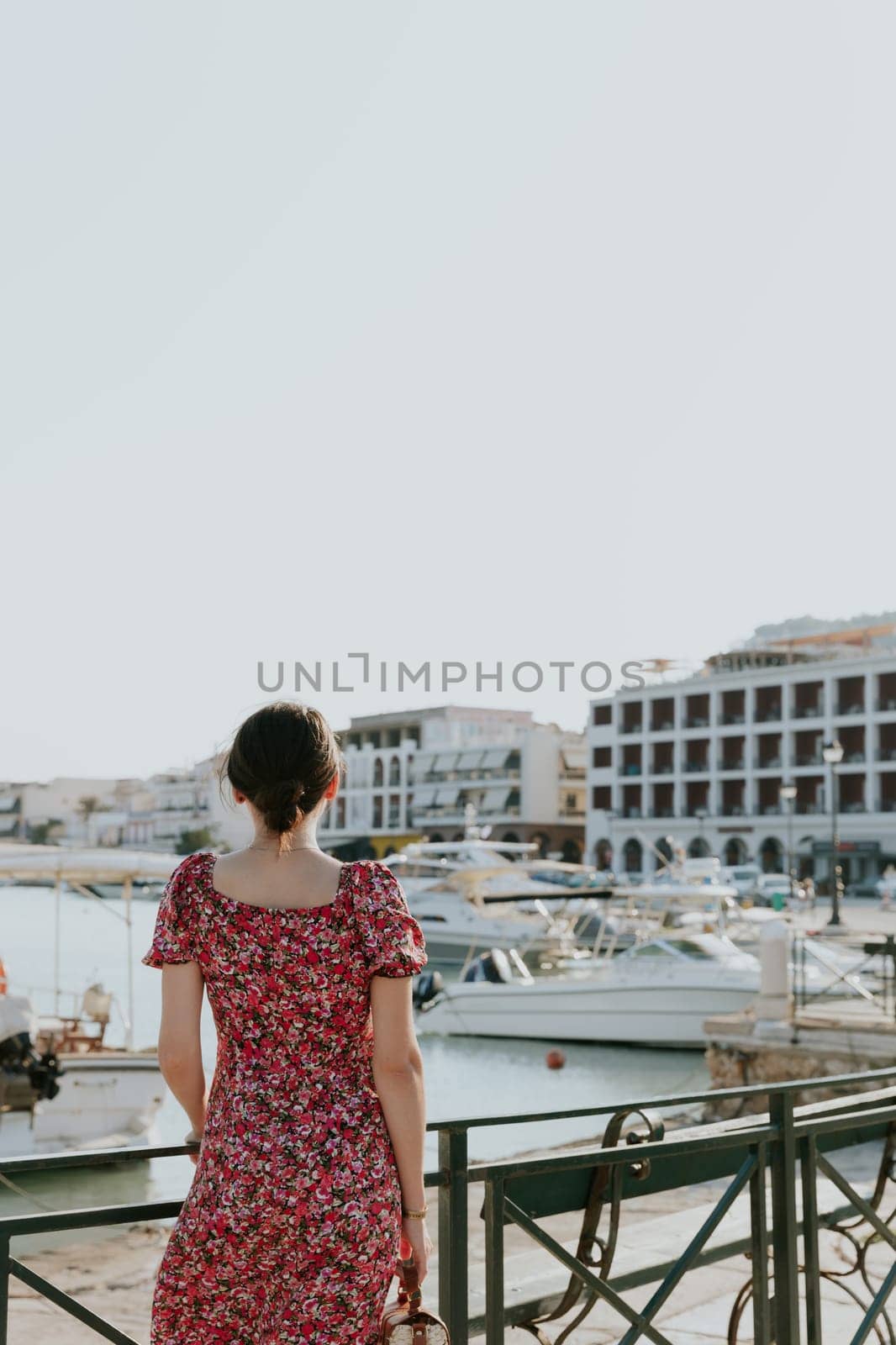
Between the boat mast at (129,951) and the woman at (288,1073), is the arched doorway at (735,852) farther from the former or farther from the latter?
the woman at (288,1073)

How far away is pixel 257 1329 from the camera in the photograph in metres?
2.69

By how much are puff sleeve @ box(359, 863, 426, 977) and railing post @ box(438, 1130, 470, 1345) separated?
501 millimetres

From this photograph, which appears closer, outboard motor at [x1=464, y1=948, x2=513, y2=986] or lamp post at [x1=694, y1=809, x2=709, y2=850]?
outboard motor at [x1=464, y1=948, x2=513, y2=986]

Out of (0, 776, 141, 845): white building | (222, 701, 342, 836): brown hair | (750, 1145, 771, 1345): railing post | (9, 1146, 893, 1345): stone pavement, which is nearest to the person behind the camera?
(222, 701, 342, 836): brown hair

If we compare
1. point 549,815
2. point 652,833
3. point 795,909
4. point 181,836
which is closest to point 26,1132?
point 795,909

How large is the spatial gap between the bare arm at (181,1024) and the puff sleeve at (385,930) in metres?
0.36

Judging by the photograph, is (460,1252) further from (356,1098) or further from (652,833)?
(652,833)

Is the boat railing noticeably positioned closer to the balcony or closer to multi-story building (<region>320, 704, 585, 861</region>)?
the balcony

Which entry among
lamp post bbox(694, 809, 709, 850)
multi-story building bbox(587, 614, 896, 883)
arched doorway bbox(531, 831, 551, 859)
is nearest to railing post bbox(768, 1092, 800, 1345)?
multi-story building bbox(587, 614, 896, 883)

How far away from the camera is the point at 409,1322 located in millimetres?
2658

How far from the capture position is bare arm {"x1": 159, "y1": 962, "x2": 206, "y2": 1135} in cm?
275

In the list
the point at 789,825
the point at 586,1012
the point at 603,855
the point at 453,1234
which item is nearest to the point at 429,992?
the point at 586,1012

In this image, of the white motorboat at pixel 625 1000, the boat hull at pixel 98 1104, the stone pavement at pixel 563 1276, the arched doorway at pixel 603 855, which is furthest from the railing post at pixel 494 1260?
the arched doorway at pixel 603 855

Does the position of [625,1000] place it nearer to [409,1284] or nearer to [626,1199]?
[626,1199]
